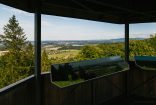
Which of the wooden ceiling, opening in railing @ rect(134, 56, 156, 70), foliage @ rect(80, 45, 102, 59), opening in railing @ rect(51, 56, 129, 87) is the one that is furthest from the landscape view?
opening in railing @ rect(51, 56, 129, 87)

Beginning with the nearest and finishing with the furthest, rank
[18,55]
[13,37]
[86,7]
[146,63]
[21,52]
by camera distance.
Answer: [86,7]
[146,63]
[18,55]
[21,52]
[13,37]

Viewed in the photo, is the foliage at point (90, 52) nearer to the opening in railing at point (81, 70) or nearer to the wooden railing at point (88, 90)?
the wooden railing at point (88, 90)

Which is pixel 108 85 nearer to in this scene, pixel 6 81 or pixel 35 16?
pixel 35 16

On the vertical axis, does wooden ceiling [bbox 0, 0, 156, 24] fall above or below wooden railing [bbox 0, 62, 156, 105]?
above

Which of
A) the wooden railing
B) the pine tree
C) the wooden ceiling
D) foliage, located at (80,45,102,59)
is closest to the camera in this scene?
the wooden railing

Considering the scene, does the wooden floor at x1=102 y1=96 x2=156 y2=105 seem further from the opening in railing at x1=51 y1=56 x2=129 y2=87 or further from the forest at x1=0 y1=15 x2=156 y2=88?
the forest at x1=0 y1=15 x2=156 y2=88

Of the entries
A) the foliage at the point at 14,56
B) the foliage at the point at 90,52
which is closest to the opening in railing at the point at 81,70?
the foliage at the point at 90,52

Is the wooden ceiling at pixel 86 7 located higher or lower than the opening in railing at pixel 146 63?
higher

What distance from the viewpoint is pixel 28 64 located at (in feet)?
121

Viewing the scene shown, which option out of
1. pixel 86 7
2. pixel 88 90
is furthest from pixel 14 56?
pixel 86 7

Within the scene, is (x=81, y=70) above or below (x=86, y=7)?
below

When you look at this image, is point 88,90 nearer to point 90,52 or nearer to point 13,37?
point 90,52

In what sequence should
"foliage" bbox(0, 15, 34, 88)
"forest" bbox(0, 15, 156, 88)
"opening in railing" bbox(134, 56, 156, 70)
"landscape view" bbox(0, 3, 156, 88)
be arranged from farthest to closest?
1. "foliage" bbox(0, 15, 34, 88)
2. "landscape view" bbox(0, 3, 156, 88)
3. "forest" bbox(0, 15, 156, 88)
4. "opening in railing" bbox(134, 56, 156, 70)

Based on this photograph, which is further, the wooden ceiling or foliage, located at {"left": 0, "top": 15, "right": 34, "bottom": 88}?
foliage, located at {"left": 0, "top": 15, "right": 34, "bottom": 88}
